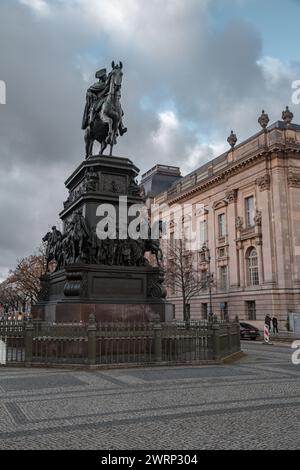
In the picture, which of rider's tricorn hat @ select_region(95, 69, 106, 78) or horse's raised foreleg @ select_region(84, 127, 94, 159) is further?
rider's tricorn hat @ select_region(95, 69, 106, 78)

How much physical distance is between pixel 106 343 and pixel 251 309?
38.7 meters

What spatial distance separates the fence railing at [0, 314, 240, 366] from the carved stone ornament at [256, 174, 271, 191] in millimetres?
36356

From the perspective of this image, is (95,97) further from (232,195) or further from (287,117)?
(232,195)

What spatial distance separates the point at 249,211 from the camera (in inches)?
2077

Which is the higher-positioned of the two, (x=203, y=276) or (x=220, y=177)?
(x=220, y=177)

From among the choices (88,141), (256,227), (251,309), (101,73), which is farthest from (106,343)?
(256,227)

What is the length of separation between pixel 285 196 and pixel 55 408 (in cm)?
4371

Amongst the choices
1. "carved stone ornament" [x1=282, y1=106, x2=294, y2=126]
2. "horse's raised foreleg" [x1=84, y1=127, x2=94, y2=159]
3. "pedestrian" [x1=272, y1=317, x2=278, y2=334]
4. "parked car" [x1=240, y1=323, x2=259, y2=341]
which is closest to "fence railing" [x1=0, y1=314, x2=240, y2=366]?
"horse's raised foreleg" [x1=84, y1=127, x2=94, y2=159]

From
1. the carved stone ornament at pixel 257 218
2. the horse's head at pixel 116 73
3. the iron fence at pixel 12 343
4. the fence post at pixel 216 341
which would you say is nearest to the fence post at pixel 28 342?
the iron fence at pixel 12 343

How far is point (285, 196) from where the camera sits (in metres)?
47.7

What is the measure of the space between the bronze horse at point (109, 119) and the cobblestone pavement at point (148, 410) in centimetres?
1013

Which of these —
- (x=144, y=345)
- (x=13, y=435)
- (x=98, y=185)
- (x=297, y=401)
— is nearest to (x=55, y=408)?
(x=13, y=435)

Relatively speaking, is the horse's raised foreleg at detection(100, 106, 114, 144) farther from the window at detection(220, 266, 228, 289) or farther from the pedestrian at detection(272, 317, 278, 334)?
the window at detection(220, 266, 228, 289)

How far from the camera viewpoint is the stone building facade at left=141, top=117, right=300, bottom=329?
152ft
